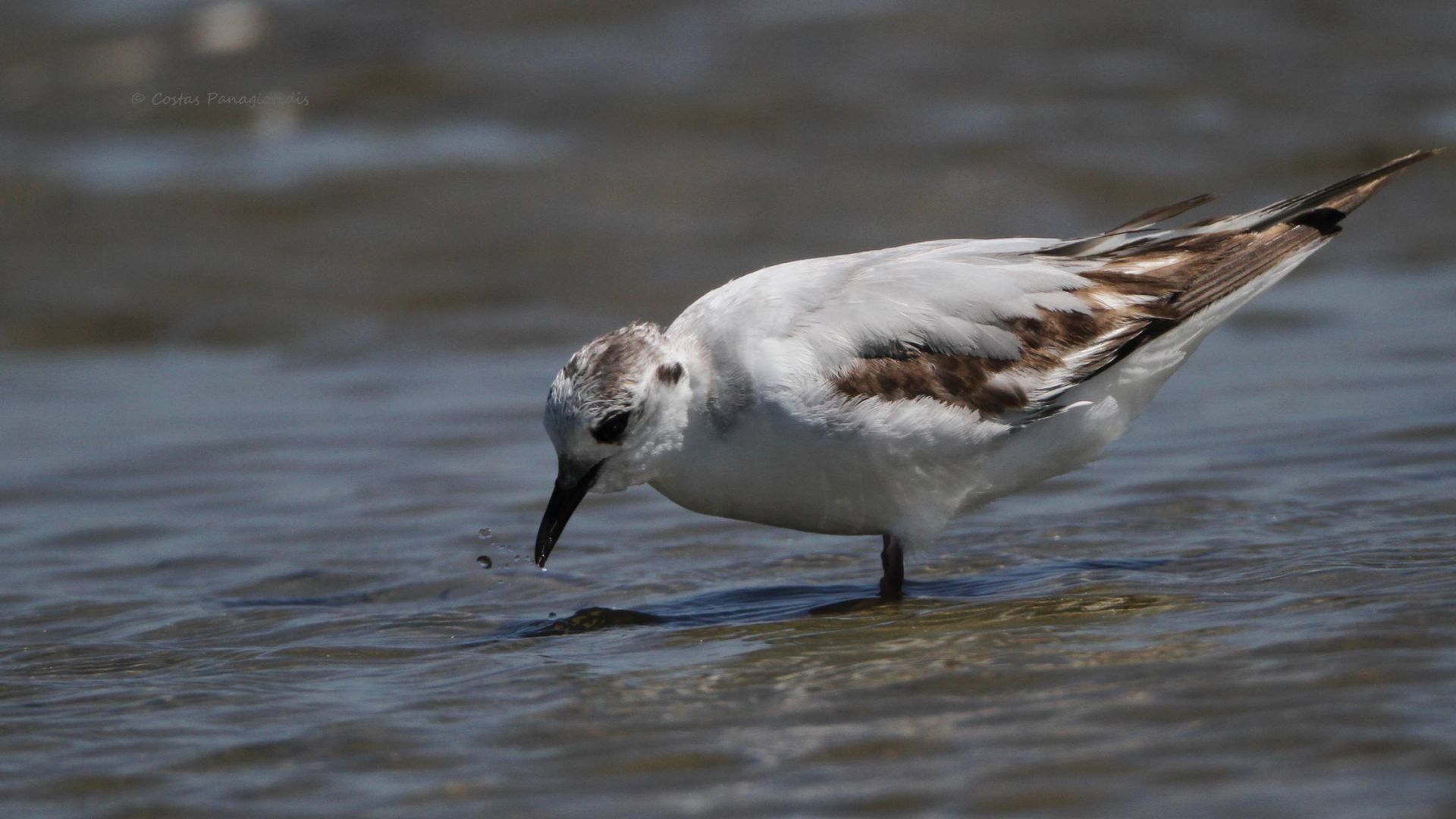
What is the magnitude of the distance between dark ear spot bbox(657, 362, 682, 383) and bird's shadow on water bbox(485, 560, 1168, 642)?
84cm

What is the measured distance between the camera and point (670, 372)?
5.91m

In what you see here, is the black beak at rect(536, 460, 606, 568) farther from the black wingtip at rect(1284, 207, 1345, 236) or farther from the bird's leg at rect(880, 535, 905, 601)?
the black wingtip at rect(1284, 207, 1345, 236)

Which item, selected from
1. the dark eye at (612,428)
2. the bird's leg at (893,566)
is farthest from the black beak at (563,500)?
the bird's leg at (893,566)

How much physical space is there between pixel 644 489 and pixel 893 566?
2.42 metres

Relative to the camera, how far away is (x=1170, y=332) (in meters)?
6.45

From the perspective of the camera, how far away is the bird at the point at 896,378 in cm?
584

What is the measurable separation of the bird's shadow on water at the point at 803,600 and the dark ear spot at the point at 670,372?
2.75 feet

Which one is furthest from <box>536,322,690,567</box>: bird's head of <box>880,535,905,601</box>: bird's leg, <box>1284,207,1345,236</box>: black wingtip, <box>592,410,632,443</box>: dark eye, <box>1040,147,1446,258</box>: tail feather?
<box>1284,207,1345,236</box>: black wingtip

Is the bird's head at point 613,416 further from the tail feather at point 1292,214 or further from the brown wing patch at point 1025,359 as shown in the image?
the tail feather at point 1292,214

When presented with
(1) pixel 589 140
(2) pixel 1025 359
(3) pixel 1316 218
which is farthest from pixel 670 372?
(1) pixel 589 140

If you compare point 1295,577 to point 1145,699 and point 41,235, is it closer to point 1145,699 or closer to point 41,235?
point 1145,699

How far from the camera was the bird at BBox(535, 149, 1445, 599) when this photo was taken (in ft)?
19.1

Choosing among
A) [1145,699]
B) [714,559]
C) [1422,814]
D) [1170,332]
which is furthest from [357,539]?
[1422,814]

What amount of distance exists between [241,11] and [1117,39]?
7.78 metres
